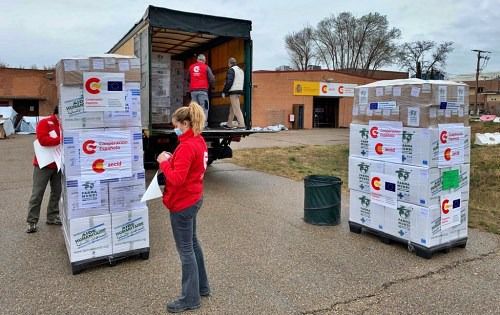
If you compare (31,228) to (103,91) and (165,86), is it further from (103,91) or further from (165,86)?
(165,86)

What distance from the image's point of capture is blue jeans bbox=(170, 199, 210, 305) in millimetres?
3475

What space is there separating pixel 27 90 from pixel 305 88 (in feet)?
75.5

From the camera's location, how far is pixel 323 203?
6.18 m

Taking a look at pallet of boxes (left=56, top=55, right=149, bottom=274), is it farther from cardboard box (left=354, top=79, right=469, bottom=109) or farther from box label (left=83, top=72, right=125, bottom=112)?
cardboard box (left=354, top=79, right=469, bottom=109)

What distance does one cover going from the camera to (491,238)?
18.7 feet

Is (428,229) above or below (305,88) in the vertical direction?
below

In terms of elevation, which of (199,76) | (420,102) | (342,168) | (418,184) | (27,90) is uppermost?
(27,90)

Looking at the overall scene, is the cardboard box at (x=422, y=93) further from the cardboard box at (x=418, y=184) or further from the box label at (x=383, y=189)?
the box label at (x=383, y=189)

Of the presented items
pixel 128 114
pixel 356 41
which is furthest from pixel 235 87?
pixel 356 41

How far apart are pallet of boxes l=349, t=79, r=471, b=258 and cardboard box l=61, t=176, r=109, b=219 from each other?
10.9 ft

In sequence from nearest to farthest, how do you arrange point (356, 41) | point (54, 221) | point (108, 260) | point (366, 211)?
point (108, 260)
point (366, 211)
point (54, 221)
point (356, 41)

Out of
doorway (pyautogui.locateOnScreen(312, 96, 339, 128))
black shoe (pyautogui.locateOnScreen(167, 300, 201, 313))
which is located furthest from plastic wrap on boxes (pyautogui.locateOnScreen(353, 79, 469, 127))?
doorway (pyautogui.locateOnScreen(312, 96, 339, 128))

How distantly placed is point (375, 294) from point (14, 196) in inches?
280

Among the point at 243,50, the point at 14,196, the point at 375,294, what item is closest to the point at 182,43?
the point at 243,50
